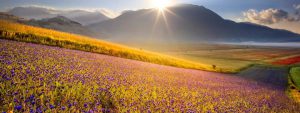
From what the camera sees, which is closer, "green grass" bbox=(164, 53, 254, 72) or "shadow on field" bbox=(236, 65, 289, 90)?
"shadow on field" bbox=(236, 65, 289, 90)

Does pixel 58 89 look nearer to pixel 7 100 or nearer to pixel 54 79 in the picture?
pixel 54 79

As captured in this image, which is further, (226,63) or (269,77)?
(226,63)

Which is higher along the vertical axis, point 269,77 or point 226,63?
point 269,77

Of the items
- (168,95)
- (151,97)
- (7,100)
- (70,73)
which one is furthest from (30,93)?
(168,95)

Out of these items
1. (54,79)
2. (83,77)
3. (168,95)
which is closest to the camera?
(54,79)

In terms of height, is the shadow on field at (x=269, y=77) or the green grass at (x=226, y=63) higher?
the shadow on field at (x=269, y=77)

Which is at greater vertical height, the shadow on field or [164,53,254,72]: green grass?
the shadow on field

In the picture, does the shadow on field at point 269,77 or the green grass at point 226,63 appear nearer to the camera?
the shadow on field at point 269,77

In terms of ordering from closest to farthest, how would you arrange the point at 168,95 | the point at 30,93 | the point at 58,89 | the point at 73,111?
the point at 73,111 < the point at 30,93 < the point at 58,89 < the point at 168,95

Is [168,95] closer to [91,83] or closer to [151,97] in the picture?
[151,97]

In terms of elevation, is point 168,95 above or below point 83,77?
below

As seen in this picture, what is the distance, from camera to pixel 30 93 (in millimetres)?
4121

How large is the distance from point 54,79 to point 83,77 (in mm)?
1017

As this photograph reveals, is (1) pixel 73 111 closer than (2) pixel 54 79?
Yes
